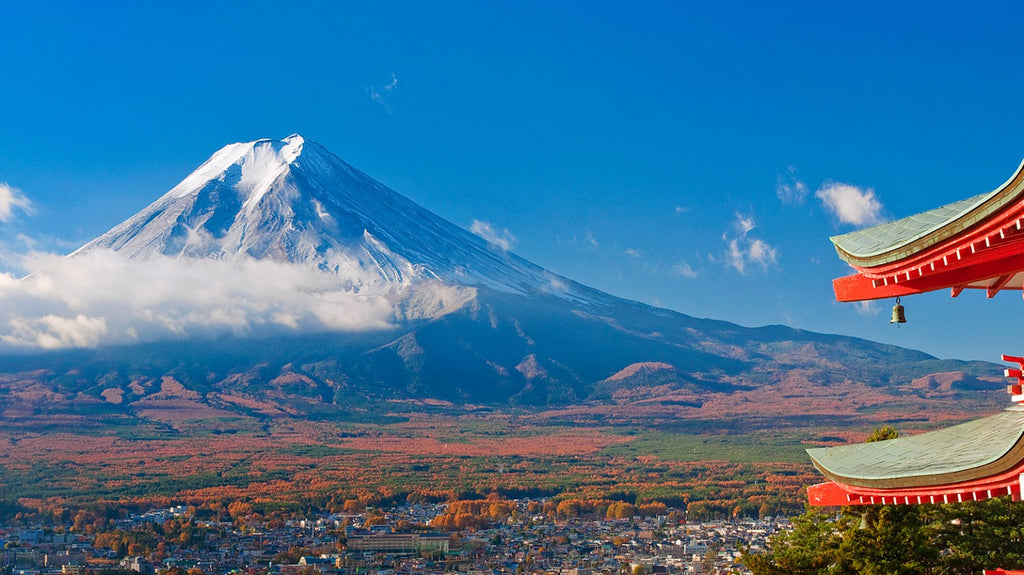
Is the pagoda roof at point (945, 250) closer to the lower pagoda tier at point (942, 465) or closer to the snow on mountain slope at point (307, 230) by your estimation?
the lower pagoda tier at point (942, 465)

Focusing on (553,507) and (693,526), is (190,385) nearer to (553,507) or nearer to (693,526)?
(553,507)

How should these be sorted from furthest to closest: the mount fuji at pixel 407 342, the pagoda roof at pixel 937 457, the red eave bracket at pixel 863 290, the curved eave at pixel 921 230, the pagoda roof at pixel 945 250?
1. the mount fuji at pixel 407 342
2. the red eave bracket at pixel 863 290
3. the pagoda roof at pixel 937 457
4. the pagoda roof at pixel 945 250
5. the curved eave at pixel 921 230

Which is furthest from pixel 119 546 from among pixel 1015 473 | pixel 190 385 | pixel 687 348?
pixel 687 348

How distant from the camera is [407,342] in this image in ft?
391

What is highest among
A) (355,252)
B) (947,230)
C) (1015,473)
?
(355,252)

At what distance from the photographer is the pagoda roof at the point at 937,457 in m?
5.31

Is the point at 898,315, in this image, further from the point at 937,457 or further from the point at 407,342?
the point at 407,342

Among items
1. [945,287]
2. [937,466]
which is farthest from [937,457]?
[945,287]

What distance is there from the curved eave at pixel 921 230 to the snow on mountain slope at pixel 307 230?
126104 mm

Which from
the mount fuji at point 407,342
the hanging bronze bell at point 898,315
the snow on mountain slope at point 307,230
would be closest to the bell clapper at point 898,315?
the hanging bronze bell at point 898,315

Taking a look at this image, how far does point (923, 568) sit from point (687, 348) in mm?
118376

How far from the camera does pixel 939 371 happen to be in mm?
118250

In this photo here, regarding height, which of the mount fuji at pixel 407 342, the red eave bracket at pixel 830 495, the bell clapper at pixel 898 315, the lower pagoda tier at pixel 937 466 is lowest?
the red eave bracket at pixel 830 495

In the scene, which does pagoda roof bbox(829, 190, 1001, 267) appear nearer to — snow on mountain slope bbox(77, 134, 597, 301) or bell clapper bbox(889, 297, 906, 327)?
bell clapper bbox(889, 297, 906, 327)
